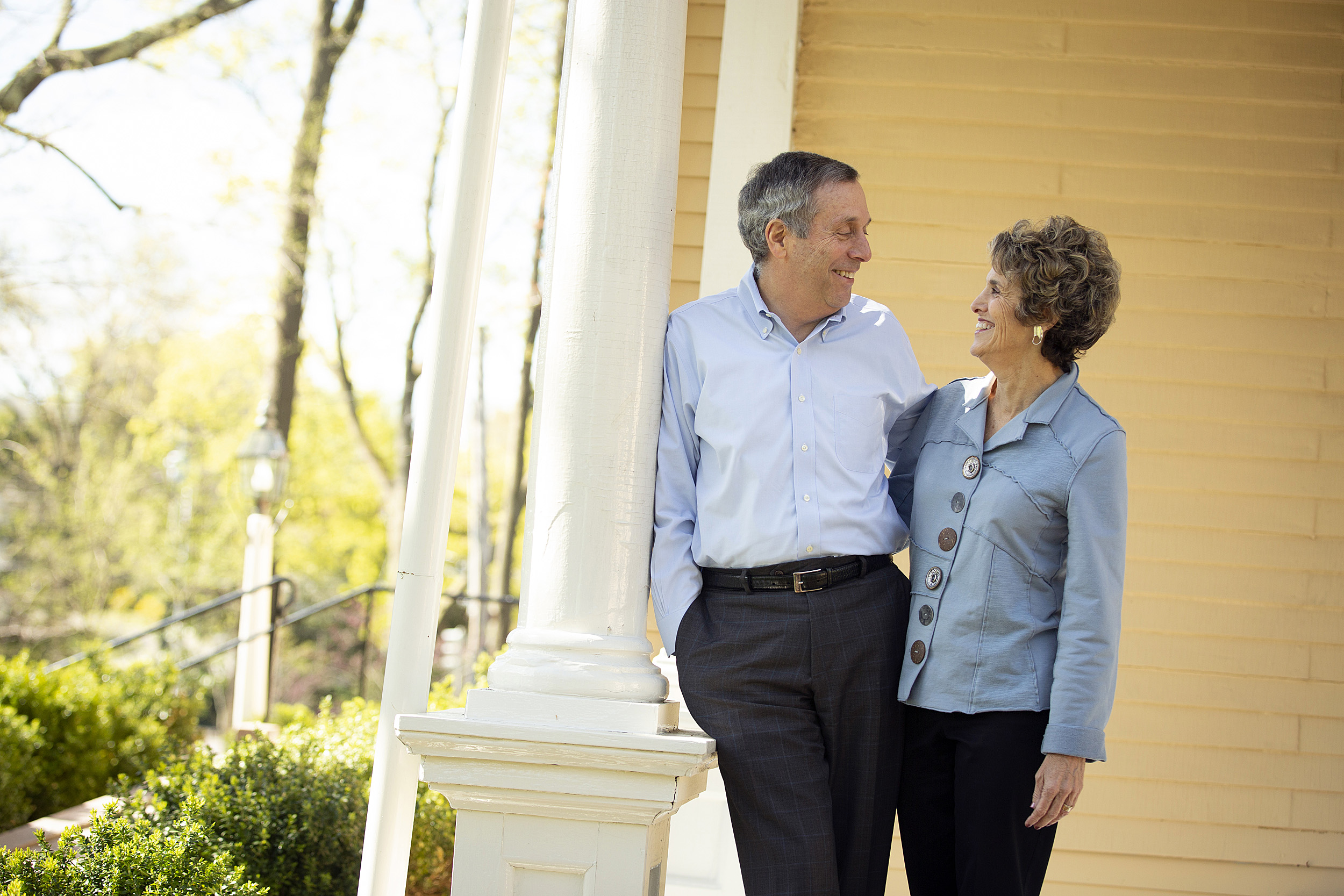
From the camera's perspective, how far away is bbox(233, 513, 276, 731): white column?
844 cm

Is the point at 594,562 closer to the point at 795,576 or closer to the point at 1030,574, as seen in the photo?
the point at 795,576

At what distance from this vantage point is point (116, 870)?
2551 mm

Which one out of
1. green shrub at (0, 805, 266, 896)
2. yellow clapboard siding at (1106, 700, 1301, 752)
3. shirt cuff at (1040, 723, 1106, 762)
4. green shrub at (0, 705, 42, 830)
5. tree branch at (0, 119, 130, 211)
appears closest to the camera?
shirt cuff at (1040, 723, 1106, 762)

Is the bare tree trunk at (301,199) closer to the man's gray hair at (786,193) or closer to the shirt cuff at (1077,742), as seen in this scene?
the man's gray hair at (786,193)

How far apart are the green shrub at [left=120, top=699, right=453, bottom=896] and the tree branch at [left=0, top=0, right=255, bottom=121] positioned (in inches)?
331

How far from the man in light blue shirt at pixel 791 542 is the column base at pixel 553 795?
16 cm

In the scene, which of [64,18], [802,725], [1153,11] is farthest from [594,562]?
[64,18]

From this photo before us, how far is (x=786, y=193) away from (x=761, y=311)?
0.79ft

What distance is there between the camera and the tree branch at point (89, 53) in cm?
1020

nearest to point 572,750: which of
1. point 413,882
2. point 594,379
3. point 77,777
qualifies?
point 594,379

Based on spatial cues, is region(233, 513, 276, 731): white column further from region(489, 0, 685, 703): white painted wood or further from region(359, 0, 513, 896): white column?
region(489, 0, 685, 703): white painted wood

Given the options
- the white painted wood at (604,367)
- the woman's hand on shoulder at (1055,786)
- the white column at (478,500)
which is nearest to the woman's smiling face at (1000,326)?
the white painted wood at (604,367)

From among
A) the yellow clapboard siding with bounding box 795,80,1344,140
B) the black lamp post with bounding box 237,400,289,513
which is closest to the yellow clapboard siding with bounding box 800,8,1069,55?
the yellow clapboard siding with bounding box 795,80,1344,140

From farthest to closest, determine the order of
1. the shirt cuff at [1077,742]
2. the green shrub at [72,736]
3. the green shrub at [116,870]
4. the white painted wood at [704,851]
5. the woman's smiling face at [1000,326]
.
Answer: the green shrub at [72,736]
the white painted wood at [704,851]
the green shrub at [116,870]
the woman's smiling face at [1000,326]
the shirt cuff at [1077,742]
